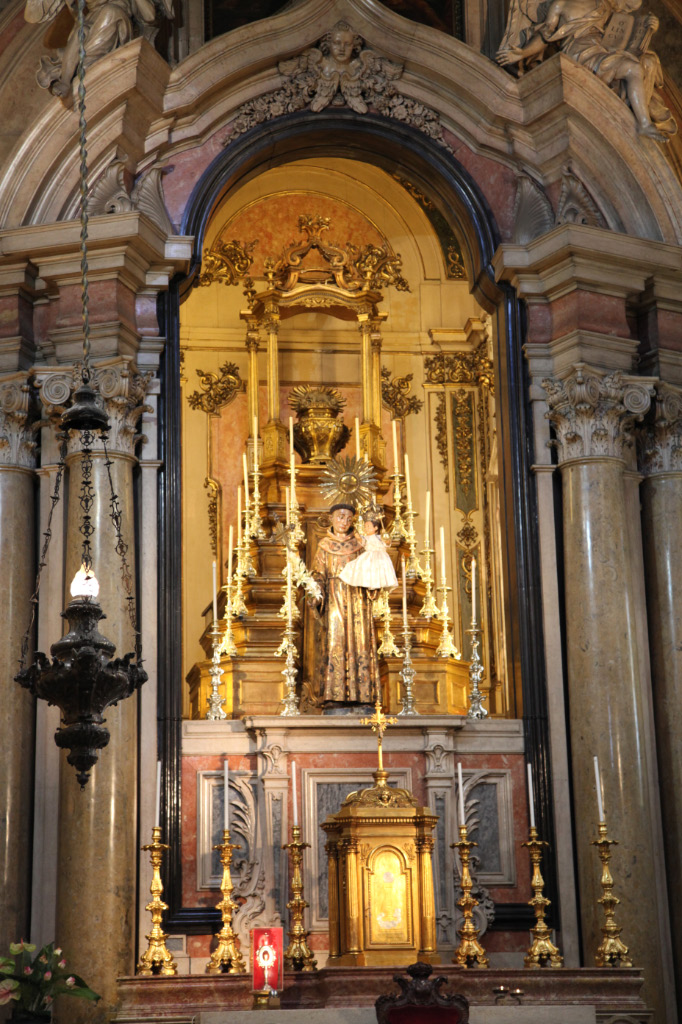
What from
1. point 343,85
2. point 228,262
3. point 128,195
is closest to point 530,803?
point 128,195

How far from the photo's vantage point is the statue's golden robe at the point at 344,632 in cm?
1175

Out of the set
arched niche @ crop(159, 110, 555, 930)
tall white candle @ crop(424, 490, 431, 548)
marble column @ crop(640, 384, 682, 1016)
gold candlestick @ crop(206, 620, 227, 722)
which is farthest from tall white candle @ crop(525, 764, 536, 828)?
tall white candle @ crop(424, 490, 431, 548)

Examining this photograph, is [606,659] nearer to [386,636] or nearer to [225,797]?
[386,636]

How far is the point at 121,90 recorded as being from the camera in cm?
1181

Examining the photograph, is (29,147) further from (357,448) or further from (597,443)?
(597,443)

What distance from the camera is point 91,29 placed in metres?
11.9

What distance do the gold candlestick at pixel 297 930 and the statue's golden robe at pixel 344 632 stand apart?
75.1 inches

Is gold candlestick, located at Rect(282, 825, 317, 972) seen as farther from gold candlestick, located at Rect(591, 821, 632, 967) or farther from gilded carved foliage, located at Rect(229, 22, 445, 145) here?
gilded carved foliage, located at Rect(229, 22, 445, 145)

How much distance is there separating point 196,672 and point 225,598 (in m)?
0.96

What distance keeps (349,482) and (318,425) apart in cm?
127

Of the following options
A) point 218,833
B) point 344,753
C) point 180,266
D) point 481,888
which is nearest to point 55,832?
point 218,833

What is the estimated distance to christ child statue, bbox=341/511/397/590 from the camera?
1195 cm

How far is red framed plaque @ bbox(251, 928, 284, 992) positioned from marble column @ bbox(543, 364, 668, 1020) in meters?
2.80

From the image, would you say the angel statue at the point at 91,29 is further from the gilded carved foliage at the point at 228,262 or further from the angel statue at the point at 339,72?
the gilded carved foliage at the point at 228,262
